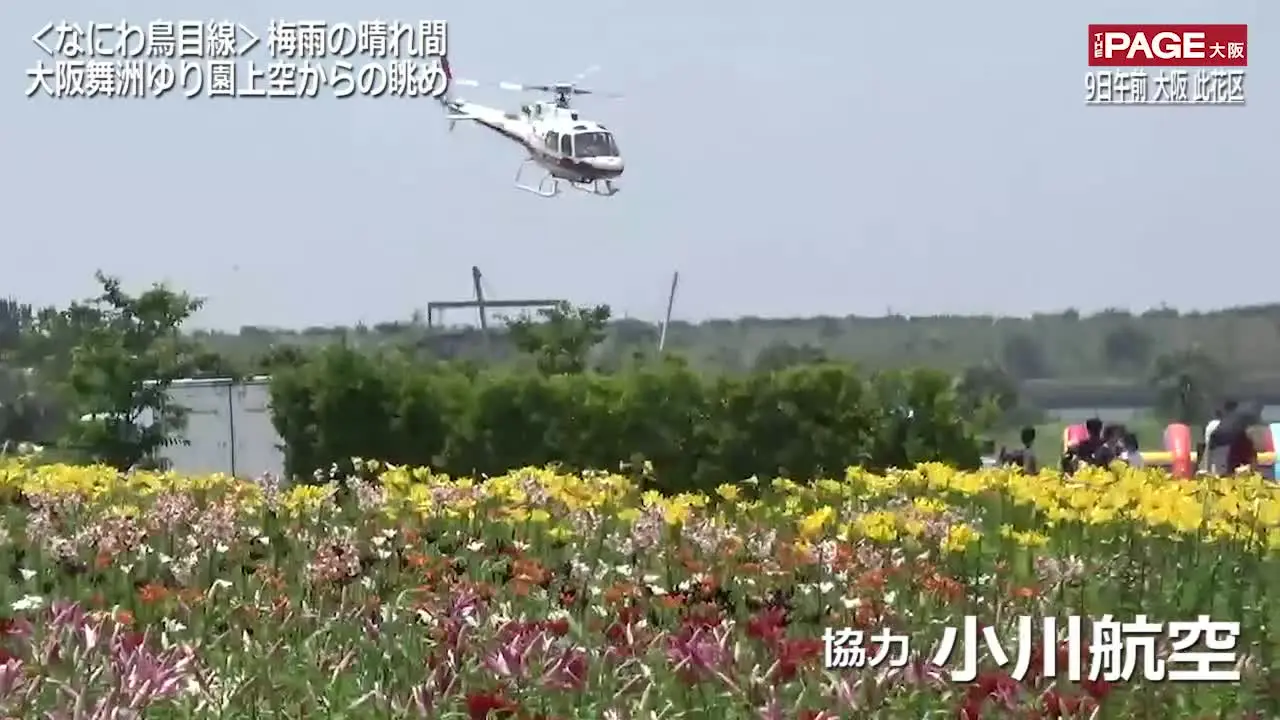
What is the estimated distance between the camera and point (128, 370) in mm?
20094

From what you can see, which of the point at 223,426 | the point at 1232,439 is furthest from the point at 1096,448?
the point at 223,426

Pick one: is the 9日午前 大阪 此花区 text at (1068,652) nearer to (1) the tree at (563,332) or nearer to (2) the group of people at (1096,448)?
(2) the group of people at (1096,448)

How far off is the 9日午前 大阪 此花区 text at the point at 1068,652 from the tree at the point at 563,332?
71.6 feet

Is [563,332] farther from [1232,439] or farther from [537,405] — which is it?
[1232,439]

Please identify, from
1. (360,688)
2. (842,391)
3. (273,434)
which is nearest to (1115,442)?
(842,391)

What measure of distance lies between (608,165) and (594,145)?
798 millimetres

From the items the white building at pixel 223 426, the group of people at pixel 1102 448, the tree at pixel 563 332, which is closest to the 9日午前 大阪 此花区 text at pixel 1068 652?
the group of people at pixel 1102 448

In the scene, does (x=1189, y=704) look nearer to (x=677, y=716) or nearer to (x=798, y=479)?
(x=677, y=716)

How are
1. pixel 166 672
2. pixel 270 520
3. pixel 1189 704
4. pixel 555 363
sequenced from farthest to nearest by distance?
pixel 555 363
pixel 270 520
pixel 1189 704
pixel 166 672

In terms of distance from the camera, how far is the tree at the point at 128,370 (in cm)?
1953

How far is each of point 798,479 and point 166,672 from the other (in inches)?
441

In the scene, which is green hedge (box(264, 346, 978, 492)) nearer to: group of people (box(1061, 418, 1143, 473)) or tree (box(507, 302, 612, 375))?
group of people (box(1061, 418, 1143, 473))

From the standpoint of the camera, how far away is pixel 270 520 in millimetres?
5801

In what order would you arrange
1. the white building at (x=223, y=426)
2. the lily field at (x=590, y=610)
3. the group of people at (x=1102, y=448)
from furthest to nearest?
the white building at (x=223, y=426) < the group of people at (x=1102, y=448) < the lily field at (x=590, y=610)
